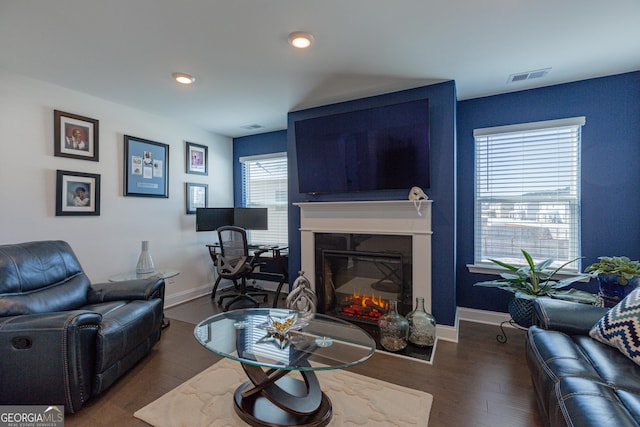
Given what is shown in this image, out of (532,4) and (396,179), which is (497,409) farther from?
(532,4)

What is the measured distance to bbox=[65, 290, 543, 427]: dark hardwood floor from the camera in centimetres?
178

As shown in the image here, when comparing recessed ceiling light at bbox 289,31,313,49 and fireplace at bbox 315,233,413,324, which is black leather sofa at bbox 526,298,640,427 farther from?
recessed ceiling light at bbox 289,31,313,49

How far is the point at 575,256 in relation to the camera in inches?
114

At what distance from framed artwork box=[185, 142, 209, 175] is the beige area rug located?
2.90 metres

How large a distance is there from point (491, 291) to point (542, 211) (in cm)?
97

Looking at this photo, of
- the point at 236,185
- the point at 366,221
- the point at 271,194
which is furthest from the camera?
the point at 236,185

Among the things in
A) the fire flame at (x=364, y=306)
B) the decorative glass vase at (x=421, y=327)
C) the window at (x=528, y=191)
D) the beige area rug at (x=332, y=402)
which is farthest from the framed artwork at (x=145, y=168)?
the window at (x=528, y=191)

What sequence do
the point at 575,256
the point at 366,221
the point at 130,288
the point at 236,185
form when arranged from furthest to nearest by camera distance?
the point at 236,185
the point at 366,221
the point at 575,256
the point at 130,288

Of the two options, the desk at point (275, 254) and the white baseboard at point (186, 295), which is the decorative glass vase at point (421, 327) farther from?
the white baseboard at point (186, 295)

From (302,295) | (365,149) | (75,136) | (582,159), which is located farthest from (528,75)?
(75,136)

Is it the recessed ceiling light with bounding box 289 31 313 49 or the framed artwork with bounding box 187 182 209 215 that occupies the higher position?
the recessed ceiling light with bounding box 289 31 313 49

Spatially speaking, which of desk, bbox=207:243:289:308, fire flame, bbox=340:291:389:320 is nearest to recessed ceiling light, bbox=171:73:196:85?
desk, bbox=207:243:289:308

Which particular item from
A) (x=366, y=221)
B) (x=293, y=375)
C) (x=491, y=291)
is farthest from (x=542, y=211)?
(x=293, y=375)

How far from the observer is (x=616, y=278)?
7.14 feet
